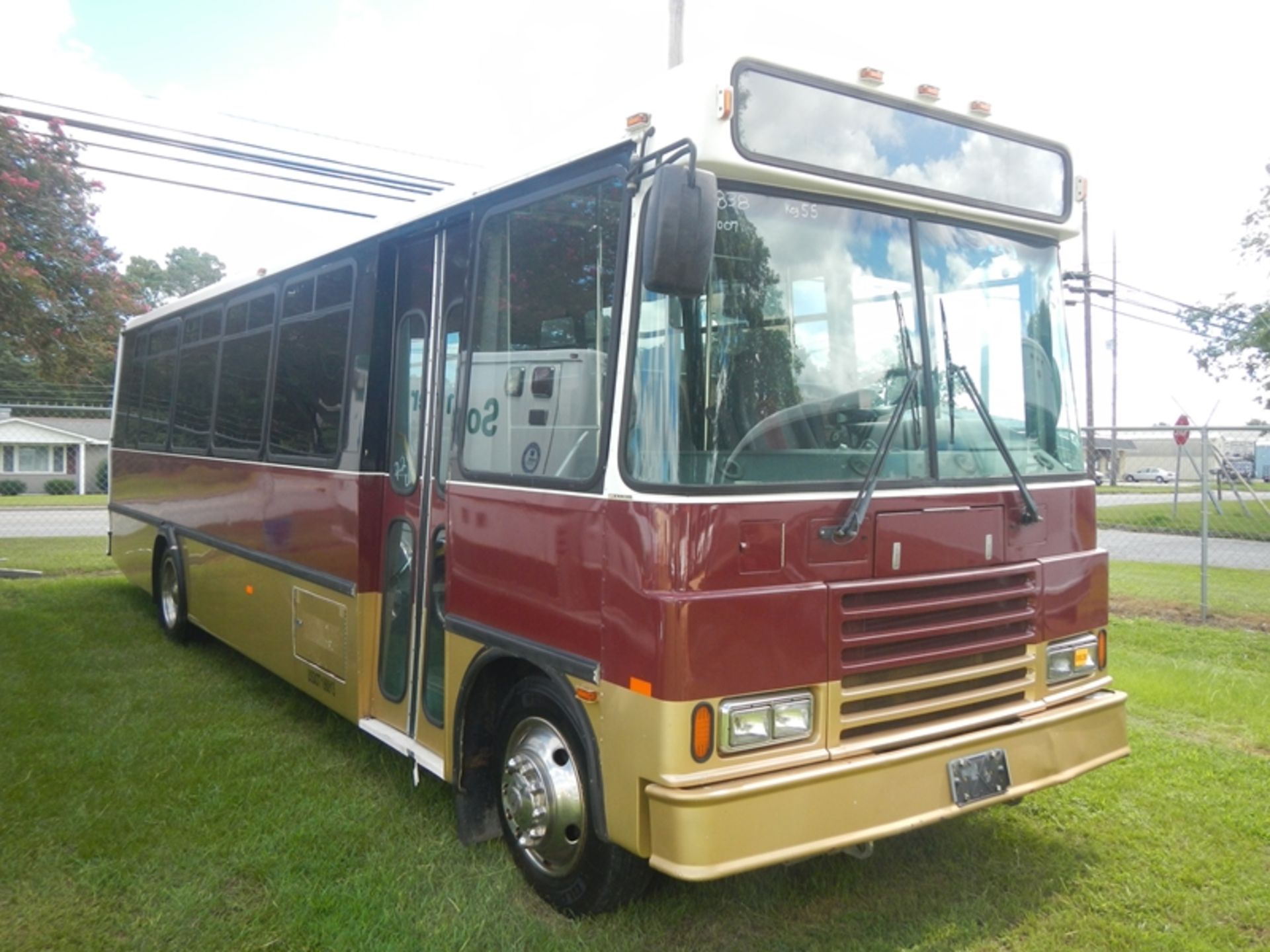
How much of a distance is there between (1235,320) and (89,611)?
85.7 feet

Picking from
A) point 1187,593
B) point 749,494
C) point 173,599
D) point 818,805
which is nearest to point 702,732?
point 818,805

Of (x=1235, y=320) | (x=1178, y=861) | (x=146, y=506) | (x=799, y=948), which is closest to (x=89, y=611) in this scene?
(x=146, y=506)

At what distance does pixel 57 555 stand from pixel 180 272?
53.9m

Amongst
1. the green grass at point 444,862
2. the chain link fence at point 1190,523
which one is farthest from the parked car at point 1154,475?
the green grass at point 444,862

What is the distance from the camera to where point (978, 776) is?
147 inches

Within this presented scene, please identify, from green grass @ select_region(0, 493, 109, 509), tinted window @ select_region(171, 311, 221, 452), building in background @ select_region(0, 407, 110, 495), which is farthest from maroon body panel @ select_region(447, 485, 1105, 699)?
building in background @ select_region(0, 407, 110, 495)

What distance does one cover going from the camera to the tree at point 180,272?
2317 inches

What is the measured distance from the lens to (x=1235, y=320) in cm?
2583

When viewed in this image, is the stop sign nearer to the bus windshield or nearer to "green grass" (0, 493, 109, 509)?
the bus windshield

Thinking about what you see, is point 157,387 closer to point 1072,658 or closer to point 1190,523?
point 1072,658

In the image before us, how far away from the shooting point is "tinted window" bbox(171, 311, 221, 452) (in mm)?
7926

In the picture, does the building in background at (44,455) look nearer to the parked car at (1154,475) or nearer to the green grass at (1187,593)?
the parked car at (1154,475)

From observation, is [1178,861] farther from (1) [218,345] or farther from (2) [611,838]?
(1) [218,345]

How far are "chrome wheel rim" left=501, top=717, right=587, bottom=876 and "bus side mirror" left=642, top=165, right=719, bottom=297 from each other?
69.0 inches
